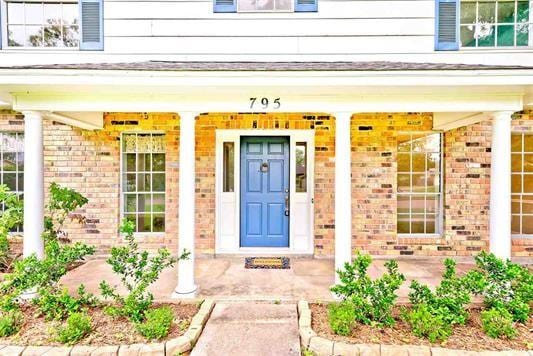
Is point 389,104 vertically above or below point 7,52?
below

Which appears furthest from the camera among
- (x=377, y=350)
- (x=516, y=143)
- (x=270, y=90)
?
(x=516, y=143)

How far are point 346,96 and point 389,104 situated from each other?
512 millimetres

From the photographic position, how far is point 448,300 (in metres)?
3.21

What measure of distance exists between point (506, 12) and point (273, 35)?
143 inches

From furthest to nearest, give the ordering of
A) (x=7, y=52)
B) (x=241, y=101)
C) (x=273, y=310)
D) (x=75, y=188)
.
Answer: (x=75, y=188), (x=7, y=52), (x=241, y=101), (x=273, y=310)

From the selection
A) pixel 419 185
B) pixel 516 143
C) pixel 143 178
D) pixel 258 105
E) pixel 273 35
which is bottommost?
pixel 419 185

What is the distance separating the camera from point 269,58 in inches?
203

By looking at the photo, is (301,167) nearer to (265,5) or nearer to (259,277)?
(259,277)

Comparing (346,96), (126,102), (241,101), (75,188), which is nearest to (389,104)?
(346,96)

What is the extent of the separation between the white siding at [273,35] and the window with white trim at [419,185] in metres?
1.39

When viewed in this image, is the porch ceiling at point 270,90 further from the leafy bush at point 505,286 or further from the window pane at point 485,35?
the leafy bush at point 505,286

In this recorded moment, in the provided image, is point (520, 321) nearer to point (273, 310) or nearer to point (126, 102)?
point (273, 310)

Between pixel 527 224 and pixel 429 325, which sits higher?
pixel 527 224

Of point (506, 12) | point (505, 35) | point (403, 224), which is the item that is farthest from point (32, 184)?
point (506, 12)
